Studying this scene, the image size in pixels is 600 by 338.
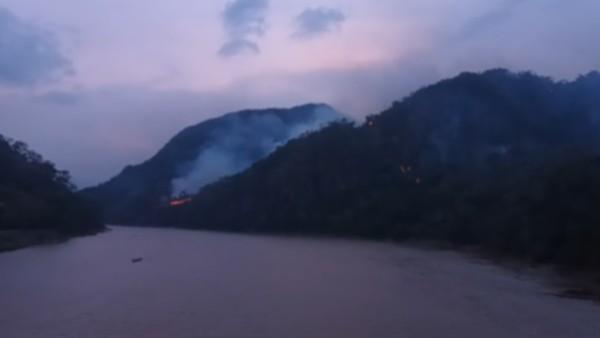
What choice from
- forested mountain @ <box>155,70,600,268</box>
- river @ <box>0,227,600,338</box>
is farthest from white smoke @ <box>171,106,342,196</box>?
river @ <box>0,227,600,338</box>

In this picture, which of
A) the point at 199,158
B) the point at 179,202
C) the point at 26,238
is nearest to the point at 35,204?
the point at 26,238

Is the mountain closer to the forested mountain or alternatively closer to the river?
the forested mountain

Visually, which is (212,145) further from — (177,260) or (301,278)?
(301,278)

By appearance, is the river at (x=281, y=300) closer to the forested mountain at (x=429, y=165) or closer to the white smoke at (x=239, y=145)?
the forested mountain at (x=429, y=165)

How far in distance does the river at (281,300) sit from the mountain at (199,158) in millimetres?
77989

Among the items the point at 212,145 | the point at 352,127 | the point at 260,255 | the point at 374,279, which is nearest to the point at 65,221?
the point at 260,255

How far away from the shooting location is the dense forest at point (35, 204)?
4528cm

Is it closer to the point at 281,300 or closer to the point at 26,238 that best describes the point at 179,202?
the point at 26,238

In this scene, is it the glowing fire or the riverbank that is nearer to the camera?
the riverbank

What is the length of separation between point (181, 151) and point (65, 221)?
229 feet

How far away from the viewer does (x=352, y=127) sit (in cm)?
7606

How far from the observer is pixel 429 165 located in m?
64.8

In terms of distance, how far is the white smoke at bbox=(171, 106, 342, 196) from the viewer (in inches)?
4641

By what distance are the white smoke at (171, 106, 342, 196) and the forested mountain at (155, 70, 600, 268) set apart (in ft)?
96.1
